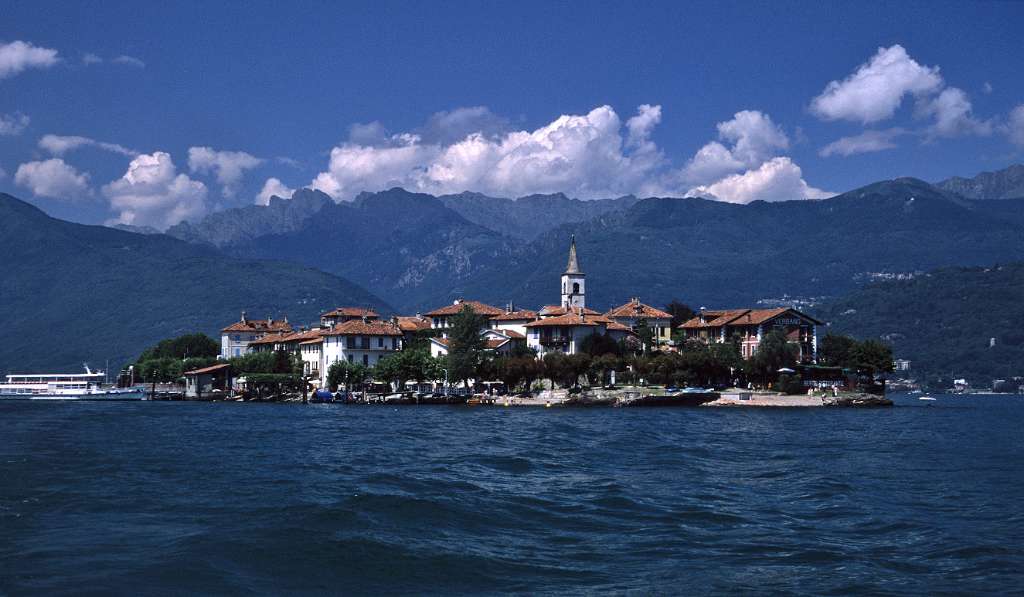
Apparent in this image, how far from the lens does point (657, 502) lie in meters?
25.6

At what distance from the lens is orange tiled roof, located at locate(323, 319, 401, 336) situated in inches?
4609

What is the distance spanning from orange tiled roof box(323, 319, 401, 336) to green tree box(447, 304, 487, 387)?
1909 cm

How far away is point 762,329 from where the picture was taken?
107 meters

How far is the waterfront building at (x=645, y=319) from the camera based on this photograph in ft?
396

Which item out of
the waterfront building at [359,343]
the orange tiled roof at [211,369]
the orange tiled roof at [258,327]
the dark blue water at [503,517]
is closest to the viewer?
the dark blue water at [503,517]

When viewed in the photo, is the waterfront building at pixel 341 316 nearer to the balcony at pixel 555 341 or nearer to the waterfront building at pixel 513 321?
the waterfront building at pixel 513 321

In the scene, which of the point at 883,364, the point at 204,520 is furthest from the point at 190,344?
the point at 204,520

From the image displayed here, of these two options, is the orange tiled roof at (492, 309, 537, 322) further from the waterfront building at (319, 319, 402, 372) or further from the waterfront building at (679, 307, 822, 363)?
the waterfront building at (679, 307, 822, 363)

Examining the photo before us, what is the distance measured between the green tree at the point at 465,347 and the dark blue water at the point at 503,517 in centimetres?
5492

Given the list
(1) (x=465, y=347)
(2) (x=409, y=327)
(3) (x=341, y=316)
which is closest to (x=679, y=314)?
(2) (x=409, y=327)

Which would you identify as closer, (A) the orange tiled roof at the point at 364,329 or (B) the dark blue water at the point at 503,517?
(B) the dark blue water at the point at 503,517

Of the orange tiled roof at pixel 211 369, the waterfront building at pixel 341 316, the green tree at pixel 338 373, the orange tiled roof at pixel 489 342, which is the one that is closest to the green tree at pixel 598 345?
the orange tiled roof at pixel 489 342

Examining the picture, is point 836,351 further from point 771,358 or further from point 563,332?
point 563,332

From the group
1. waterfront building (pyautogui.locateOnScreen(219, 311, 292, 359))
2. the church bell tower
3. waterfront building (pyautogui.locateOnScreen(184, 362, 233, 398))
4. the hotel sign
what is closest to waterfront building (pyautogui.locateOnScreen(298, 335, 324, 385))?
waterfront building (pyautogui.locateOnScreen(184, 362, 233, 398))
